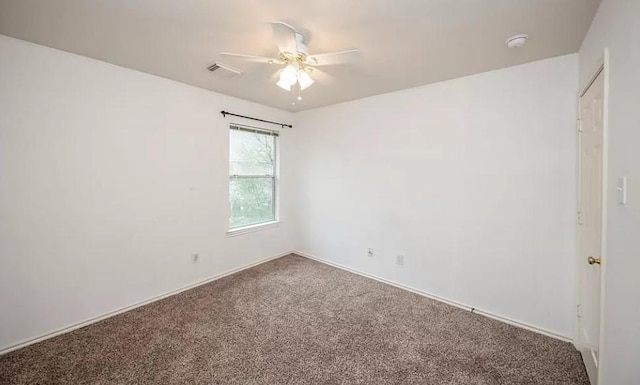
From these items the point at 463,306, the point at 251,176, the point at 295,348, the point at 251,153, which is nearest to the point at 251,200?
the point at 251,176

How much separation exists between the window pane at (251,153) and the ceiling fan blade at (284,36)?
203 centimetres

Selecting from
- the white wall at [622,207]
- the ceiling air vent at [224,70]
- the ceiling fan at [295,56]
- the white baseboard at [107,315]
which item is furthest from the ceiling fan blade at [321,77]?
the white baseboard at [107,315]

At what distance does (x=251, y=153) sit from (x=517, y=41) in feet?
10.6

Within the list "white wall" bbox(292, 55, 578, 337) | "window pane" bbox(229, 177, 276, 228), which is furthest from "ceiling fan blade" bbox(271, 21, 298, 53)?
"window pane" bbox(229, 177, 276, 228)

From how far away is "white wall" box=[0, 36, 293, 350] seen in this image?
6.77ft

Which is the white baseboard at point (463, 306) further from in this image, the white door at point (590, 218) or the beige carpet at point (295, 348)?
the white door at point (590, 218)

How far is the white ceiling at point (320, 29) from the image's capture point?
1608mm

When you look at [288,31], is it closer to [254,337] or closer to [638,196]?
[638,196]

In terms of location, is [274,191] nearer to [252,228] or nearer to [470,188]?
[252,228]

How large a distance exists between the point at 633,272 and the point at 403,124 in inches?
94.1

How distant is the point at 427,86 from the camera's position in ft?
9.66

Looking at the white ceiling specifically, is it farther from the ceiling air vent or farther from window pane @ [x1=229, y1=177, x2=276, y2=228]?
window pane @ [x1=229, y1=177, x2=276, y2=228]

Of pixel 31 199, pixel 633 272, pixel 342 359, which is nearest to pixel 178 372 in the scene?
pixel 342 359

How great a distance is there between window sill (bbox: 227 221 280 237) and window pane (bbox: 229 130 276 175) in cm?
79
